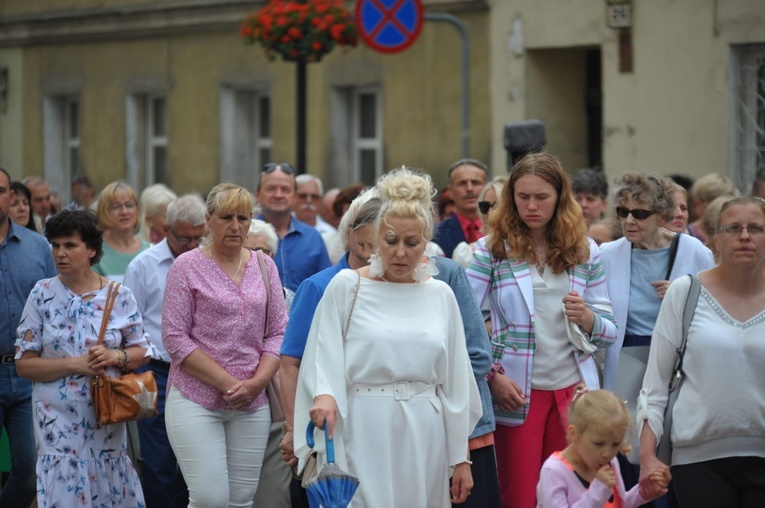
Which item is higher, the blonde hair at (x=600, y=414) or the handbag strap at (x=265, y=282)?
the handbag strap at (x=265, y=282)

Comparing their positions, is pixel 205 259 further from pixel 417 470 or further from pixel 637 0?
pixel 637 0

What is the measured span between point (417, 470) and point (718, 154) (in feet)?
35.5

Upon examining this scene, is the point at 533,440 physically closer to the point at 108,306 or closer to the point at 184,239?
the point at 108,306

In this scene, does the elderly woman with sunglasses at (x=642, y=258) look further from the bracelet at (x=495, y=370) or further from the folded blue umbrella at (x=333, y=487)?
the folded blue umbrella at (x=333, y=487)

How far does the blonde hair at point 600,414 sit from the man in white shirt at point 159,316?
356 cm

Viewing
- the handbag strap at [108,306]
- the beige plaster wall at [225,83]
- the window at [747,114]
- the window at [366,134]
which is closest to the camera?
the handbag strap at [108,306]

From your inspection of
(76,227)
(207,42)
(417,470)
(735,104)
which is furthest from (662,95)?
(417,470)

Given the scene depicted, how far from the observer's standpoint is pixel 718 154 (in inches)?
628

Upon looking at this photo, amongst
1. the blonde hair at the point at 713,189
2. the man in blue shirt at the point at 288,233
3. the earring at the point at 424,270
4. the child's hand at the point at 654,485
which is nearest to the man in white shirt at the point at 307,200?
the man in blue shirt at the point at 288,233

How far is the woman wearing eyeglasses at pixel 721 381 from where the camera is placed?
19.5ft

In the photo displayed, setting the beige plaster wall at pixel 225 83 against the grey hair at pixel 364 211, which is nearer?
the grey hair at pixel 364 211

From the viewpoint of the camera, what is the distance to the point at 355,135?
69.5ft

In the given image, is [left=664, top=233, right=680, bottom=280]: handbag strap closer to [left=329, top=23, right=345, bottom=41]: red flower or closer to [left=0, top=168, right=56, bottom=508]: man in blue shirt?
[left=0, top=168, right=56, bottom=508]: man in blue shirt

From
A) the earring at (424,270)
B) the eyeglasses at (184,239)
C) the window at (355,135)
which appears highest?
the window at (355,135)
